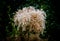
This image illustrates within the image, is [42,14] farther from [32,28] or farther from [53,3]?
[53,3]

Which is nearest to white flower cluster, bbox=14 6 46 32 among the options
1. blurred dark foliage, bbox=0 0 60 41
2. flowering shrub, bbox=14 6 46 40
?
flowering shrub, bbox=14 6 46 40

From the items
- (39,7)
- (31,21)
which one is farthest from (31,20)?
(39,7)

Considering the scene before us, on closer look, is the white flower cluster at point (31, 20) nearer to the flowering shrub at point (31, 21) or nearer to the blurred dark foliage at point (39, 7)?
the flowering shrub at point (31, 21)

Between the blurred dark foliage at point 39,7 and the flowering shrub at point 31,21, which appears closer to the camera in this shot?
the flowering shrub at point 31,21

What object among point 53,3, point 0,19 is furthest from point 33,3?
point 0,19

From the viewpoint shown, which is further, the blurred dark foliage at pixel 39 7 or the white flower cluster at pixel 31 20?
the blurred dark foliage at pixel 39 7

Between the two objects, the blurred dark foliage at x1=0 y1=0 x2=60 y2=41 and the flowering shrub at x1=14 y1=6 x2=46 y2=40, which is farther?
the blurred dark foliage at x1=0 y1=0 x2=60 y2=41

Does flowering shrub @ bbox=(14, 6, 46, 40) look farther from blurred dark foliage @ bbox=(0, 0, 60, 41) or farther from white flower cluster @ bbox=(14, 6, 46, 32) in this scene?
blurred dark foliage @ bbox=(0, 0, 60, 41)

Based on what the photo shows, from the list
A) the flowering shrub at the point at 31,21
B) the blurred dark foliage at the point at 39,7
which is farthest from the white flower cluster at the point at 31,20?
the blurred dark foliage at the point at 39,7
